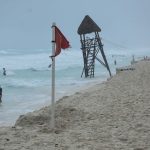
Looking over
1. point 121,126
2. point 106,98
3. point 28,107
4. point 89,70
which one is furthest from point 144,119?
point 89,70

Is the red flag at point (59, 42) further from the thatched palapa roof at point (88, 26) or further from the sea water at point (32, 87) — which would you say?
the thatched palapa roof at point (88, 26)

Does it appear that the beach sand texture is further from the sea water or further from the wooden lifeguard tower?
the wooden lifeguard tower

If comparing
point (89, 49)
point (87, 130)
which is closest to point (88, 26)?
point (89, 49)

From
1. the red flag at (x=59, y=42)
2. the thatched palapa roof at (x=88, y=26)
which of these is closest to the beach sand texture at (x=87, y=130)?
the red flag at (x=59, y=42)

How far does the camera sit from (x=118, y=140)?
6770 millimetres

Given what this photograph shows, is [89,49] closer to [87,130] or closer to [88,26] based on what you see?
A: [88,26]

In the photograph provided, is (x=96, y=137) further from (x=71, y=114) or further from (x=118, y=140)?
(x=71, y=114)

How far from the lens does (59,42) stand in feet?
25.7

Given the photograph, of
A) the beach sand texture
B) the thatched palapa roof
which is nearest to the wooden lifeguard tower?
the thatched palapa roof

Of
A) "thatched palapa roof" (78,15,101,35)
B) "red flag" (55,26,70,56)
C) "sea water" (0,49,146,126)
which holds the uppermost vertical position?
"thatched palapa roof" (78,15,101,35)

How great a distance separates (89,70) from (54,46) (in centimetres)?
2413

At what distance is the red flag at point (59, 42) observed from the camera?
7.81 metres

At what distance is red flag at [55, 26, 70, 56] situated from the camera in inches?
307

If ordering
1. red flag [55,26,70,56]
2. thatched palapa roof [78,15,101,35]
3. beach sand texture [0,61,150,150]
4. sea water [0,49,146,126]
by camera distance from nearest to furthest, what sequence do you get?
beach sand texture [0,61,150,150], red flag [55,26,70,56], sea water [0,49,146,126], thatched palapa roof [78,15,101,35]
